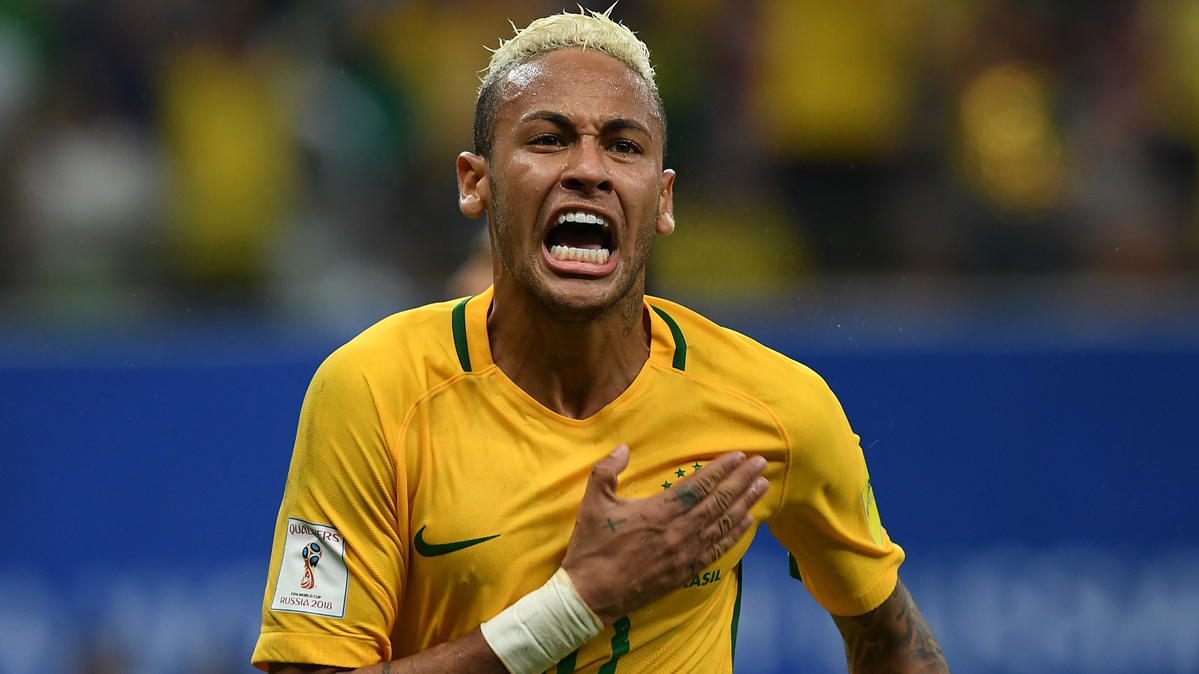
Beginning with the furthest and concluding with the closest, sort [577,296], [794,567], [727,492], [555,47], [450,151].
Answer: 1. [450,151]
2. [794,567]
3. [555,47]
4. [577,296]
5. [727,492]

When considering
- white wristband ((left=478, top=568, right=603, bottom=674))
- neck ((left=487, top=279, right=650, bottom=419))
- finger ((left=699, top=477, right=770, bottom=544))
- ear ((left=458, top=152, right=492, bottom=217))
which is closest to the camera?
white wristband ((left=478, top=568, right=603, bottom=674))

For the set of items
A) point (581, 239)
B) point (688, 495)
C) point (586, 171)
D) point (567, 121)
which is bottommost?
point (688, 495)

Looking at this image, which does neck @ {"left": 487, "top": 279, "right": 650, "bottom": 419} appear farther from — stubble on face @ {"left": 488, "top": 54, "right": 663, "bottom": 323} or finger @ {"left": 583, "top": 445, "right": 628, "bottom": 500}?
finger @ {"left": 583, "top": 445, "right": 628, "bottom": 500}

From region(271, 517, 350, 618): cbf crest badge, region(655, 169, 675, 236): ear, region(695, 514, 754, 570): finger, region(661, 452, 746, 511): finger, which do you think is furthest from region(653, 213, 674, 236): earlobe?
region(271, 517, 350, 618): cbf crest badge

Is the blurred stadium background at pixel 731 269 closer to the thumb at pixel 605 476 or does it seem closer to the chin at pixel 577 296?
the chin at pixel 577 296

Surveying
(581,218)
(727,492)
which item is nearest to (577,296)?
(581,218)

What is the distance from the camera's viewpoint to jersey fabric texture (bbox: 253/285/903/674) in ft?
9.05

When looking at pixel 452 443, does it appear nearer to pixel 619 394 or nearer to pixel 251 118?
pixel 619 394

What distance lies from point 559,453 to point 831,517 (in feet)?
2.25

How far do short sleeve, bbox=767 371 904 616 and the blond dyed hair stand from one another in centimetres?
77

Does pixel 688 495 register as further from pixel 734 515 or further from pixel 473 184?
pixel 473 184

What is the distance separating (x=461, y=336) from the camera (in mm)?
3031

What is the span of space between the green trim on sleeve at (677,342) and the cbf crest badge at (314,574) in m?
0.85

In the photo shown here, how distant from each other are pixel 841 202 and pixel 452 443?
4.76 m
